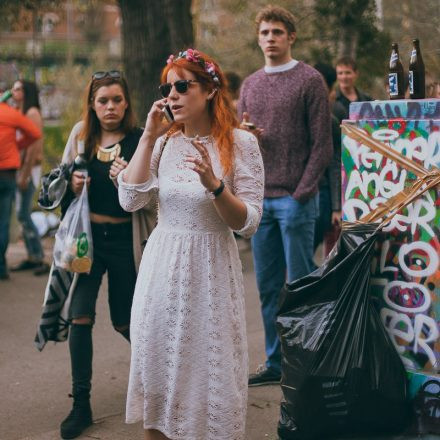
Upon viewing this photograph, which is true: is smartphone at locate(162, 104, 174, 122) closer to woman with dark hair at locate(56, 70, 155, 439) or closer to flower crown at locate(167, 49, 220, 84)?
flower crown at locate(167, 49, 220, 84)

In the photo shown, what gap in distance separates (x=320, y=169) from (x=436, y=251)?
151cm

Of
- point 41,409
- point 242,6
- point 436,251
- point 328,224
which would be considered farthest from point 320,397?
point 242,6

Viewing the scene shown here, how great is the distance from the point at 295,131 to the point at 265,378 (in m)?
1.49

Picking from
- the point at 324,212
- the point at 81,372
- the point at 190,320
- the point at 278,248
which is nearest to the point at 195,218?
the point at 190,320

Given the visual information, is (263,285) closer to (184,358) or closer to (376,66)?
(184,358)

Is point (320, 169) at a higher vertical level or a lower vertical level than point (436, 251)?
higher

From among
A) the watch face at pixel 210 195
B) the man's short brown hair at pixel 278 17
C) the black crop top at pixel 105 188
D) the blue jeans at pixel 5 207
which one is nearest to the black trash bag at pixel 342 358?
the watch face at pixel 210 195

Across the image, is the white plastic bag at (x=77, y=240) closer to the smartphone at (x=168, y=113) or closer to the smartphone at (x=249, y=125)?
the smartphone at (x=249, y=125)

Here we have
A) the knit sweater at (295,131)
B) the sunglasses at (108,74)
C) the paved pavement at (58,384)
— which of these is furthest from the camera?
the knit sweater at (295,131)

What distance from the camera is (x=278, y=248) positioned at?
541cm

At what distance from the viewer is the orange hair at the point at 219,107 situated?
3820 mm

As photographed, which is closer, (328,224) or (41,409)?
(41,409)

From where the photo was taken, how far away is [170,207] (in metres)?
3.84

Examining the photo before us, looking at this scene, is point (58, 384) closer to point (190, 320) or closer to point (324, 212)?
point (190, 320)
